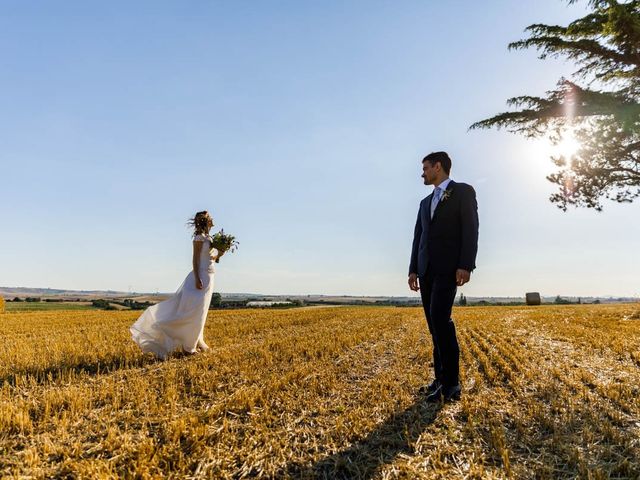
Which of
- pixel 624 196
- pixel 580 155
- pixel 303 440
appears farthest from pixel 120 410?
pixel 624 196

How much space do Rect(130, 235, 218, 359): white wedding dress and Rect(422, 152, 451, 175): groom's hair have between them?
4415mm

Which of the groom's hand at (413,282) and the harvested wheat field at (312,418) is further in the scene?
the groom's hand at (413,282)

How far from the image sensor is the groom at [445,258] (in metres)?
4.11

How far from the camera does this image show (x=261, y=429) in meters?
3.29

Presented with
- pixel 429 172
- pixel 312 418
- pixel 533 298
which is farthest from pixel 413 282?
pixel 533 298

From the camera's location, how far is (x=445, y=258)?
13.6 feet

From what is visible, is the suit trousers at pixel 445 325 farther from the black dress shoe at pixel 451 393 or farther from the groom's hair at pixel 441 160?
the groom's hair at pixel 441 160

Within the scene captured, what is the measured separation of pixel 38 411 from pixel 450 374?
4.09 metres

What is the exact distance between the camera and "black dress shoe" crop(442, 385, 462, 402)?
13.5 feet

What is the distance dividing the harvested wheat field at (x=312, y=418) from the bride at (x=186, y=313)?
36 cm

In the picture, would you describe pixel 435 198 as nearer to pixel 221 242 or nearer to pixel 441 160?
pixel 441 160

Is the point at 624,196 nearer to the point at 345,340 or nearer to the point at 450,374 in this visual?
the point at 345,340

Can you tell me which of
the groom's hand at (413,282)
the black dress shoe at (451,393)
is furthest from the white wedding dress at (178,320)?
the black dress shoe at (451,393)

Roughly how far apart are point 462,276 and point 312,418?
2.02 metres
